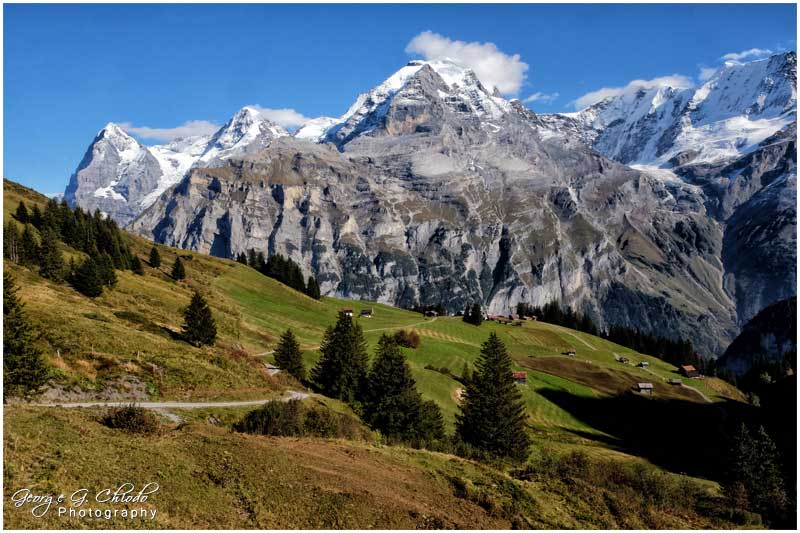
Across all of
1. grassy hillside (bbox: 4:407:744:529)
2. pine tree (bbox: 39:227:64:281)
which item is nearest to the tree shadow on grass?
grassy hillside (bbox: 4:407:744:529)

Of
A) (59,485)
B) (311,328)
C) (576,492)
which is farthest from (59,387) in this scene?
(311,328)

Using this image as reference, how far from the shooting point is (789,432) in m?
76.2

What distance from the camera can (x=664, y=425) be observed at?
101688 millimetres

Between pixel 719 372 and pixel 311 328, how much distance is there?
15053 centimetres

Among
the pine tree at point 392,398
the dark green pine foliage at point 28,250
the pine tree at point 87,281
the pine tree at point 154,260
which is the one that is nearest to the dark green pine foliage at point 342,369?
the pine tree at point 392,398

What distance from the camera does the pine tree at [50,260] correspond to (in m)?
70.9

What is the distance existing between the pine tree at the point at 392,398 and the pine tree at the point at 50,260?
4456 cm

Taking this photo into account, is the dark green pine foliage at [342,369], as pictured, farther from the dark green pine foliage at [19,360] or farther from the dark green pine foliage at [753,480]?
the dark green pine foliage at [753,480]

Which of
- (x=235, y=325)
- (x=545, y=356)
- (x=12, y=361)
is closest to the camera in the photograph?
(x=12, y=361)

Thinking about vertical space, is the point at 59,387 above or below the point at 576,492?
above

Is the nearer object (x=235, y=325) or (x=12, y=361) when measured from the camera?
(x=12, y=361)

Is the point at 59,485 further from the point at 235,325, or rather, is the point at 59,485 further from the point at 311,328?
the point at 311,328

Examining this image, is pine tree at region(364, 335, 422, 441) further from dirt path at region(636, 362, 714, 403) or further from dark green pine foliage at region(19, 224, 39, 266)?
dirt path at region(636, 362, 714, 403)

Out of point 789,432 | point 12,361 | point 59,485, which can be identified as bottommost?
point 789,432
